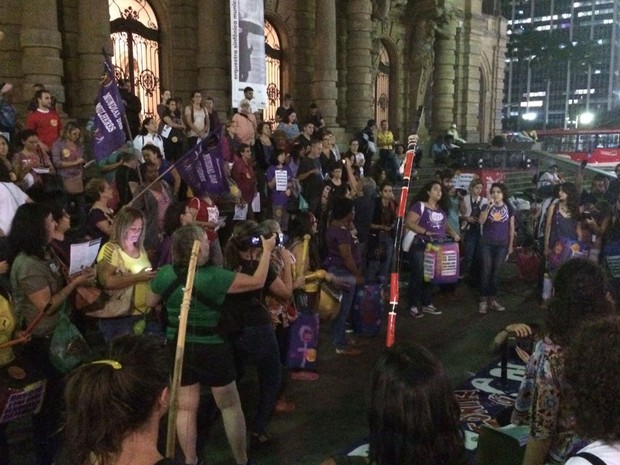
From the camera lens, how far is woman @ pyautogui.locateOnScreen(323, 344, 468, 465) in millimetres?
1832

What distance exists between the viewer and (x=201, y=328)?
3.80m

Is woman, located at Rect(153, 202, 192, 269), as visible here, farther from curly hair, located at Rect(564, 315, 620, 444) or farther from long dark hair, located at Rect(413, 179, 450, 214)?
curly hair, located at Rect(564, 315, 620, 444)

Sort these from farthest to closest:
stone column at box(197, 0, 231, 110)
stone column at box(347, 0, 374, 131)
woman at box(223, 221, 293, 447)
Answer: stone column at box(347, 0, 374, 131) → stone column at box(197, 0, 231, 110) → woman at box(223, 221, 293, 447)

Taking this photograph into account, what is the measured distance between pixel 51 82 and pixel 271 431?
8367 mm

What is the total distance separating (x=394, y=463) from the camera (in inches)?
73.1

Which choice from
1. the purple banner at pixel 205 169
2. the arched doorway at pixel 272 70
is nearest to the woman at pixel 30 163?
the purple banner at pixel 205 169

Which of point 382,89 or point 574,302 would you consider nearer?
point 574,302

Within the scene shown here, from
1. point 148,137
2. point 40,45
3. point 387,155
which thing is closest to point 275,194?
point 148,137

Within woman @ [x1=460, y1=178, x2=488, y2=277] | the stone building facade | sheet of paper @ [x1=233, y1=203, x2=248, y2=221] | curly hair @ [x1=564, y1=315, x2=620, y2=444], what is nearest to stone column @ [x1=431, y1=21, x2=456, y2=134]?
the stone building facade

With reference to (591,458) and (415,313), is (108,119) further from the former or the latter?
(591,458)

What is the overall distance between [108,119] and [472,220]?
225 inches

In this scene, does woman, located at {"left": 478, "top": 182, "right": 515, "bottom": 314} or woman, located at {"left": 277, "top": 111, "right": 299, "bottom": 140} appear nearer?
woman, located at {"left": 478, "top": 182, "right": 515, "bottom": 314}

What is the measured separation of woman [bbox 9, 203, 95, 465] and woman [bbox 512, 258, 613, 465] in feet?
9.82

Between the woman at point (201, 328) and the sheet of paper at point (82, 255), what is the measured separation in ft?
2.81
